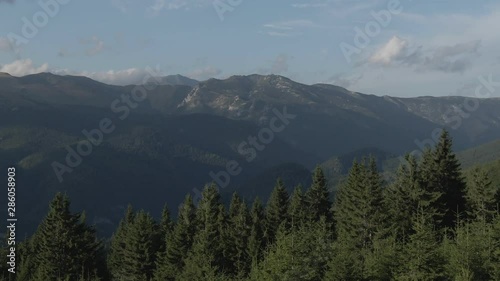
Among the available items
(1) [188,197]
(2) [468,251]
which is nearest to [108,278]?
(1) [188,197]

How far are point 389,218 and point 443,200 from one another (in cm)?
849

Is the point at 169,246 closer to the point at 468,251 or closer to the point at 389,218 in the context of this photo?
the point at 389,218

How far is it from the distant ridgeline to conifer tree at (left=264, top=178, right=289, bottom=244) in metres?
0.16

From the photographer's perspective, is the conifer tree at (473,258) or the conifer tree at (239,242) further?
the conifer tree at (239,242)

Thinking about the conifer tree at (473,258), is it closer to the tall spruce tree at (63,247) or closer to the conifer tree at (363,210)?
the conifer tree at (363,210)

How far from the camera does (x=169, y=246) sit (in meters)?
75.1

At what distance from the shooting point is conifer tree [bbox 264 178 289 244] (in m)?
79.9

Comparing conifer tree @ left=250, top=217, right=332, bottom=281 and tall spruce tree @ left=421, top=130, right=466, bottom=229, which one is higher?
tall spruce tree @ left=421, top=130, right=466, bottom=229

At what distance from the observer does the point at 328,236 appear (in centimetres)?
5431

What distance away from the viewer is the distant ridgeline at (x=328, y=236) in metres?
41.3

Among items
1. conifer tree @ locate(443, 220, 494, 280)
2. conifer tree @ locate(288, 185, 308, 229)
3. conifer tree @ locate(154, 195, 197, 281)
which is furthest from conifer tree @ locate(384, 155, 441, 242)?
conifer tree @ locate(154, 195, 197, 281)

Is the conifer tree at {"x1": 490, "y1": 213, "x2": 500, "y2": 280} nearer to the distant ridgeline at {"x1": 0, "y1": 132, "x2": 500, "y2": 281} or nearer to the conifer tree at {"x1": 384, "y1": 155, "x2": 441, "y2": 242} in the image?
the distant ridgeline at {"x1": 0, "y1": 132, "x2": 500, "y2": 281}

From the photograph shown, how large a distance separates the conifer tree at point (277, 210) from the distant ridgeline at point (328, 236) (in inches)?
6.2

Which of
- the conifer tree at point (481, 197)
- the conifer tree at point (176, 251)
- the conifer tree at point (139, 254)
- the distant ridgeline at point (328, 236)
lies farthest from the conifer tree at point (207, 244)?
the conifer tree at point (481, 197)
